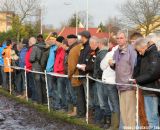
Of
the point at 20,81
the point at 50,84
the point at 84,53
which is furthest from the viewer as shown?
the point at 20,81

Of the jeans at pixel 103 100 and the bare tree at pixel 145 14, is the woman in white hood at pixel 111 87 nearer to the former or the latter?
the jeans at pixel 103 100

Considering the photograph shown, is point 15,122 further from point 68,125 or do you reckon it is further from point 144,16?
point 144,16

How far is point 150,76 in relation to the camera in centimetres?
835

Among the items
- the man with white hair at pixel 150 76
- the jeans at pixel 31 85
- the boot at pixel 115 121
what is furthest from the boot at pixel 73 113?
the man with white hair at pixel 150 76

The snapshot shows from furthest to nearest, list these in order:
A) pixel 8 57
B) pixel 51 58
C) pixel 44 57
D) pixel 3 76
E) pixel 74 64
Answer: pixel 3 76
pixel 8 57
pixel 44 57
pixel 51 58
pixel 74 64

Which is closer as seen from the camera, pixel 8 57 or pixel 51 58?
pixel 51 58

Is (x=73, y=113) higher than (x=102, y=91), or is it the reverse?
(x=102, y=91)

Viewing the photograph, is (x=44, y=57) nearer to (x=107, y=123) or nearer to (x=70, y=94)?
(x=70, y=94)

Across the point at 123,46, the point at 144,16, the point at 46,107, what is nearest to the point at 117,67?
the point at 123,46

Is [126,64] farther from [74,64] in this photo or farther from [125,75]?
[74,64]

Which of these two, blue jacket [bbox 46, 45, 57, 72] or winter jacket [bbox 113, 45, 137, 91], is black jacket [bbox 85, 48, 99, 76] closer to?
winter jacket [bbox 113, 45, 137, 91]

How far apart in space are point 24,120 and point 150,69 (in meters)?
4.73

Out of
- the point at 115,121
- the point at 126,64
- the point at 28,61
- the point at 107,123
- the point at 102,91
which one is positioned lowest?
the point at 107,123

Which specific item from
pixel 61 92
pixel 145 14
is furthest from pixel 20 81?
pixel 145 14
